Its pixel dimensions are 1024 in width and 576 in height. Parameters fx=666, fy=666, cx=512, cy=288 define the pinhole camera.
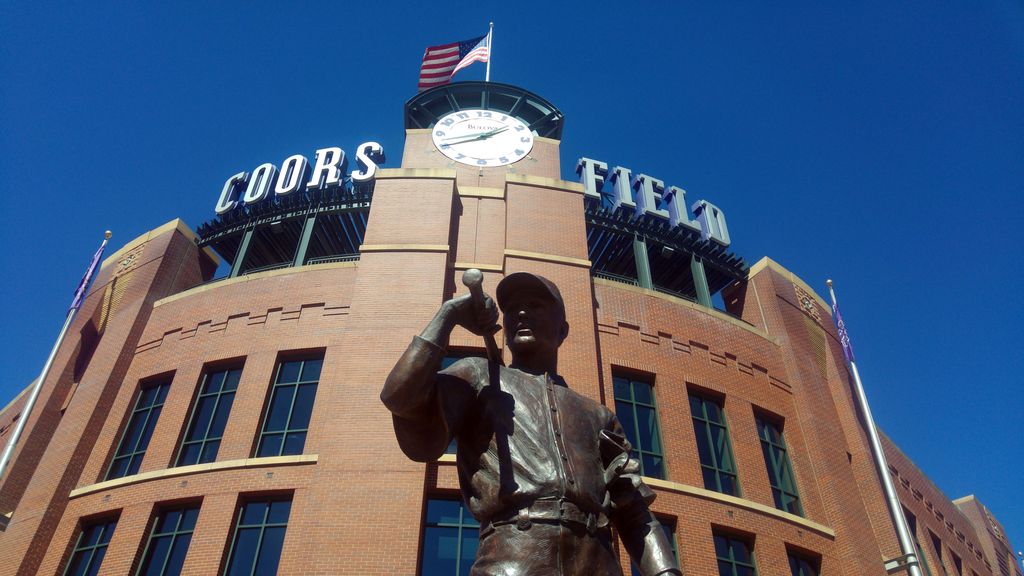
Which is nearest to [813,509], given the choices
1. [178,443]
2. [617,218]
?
[617,218]

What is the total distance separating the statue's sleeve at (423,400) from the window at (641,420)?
1335 cm

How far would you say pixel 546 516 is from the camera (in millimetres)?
3072

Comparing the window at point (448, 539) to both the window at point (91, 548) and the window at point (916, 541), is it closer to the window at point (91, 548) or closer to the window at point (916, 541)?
the window at point (91, 548)

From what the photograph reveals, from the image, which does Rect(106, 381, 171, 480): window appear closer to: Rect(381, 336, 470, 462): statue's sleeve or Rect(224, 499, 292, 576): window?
Rect(224, 499, 292, 576): window

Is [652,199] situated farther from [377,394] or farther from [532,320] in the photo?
[532,320]

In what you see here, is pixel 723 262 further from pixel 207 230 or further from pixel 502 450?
pixel 502 450

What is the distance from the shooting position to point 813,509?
17.7 m

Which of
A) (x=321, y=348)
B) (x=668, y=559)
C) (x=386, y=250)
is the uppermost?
(x=386, y=250)

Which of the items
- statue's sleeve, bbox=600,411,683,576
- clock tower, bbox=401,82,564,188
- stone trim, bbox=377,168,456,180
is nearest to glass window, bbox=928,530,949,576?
clock tower, bbox=401,82,564,188

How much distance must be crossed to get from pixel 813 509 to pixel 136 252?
75.0 ft

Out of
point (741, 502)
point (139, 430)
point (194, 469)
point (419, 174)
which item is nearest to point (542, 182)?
point (419, 174)

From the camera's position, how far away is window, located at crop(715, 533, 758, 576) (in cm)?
1536

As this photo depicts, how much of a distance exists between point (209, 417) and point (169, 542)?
334cm

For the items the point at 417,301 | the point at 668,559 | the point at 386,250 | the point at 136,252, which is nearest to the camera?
the point at 668,559
